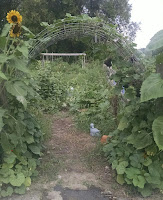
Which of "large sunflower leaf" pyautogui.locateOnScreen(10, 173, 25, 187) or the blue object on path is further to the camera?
the blue object on path

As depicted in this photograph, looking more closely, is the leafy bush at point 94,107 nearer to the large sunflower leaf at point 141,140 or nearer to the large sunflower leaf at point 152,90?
the large sunflower leaf at point 141,140

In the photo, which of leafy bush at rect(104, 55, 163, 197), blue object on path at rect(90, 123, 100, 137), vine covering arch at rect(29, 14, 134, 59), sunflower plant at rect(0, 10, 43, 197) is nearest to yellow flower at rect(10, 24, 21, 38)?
sunflower plant at rect(0, 10, 43, 197)

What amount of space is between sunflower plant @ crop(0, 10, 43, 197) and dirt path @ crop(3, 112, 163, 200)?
0.66ft

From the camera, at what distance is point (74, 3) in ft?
54.3

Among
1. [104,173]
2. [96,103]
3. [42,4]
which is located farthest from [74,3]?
[104,173]

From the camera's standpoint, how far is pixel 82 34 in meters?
3.70

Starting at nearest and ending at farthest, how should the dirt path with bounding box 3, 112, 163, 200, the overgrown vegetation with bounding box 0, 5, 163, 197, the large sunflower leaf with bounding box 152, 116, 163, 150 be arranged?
1. the large sunflower leaf with bounding box 152, 116, 163, 150
2. the overgrown vegetation with bounding box 0, 5, 163, 197
3. the dirt path with bounding box 3, 112, 163, 200

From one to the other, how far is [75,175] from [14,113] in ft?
3.79

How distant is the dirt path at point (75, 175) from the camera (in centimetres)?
269

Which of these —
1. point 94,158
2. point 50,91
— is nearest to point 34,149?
point 94,158

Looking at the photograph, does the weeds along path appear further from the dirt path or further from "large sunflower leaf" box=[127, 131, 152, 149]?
"large sunflower leaf" box=[127, 131, 152, 149]

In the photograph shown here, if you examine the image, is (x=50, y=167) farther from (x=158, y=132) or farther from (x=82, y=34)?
(x=82, y=34)

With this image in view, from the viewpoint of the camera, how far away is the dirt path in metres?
2.69

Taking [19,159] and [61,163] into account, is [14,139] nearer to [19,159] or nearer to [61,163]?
[19,159]
